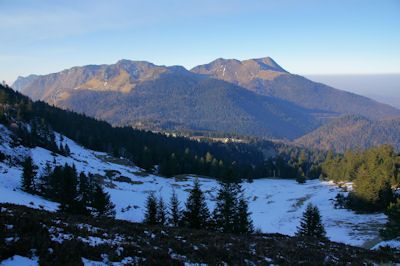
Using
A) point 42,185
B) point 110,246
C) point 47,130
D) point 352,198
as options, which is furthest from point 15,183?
point 47,130

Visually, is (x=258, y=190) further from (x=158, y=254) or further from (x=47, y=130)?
(x=158, y=254)

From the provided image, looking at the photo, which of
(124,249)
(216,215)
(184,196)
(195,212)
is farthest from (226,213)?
(184,196)

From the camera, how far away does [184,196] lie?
78062 millimetres

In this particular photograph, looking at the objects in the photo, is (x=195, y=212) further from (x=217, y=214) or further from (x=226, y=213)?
(x=226, y=213)

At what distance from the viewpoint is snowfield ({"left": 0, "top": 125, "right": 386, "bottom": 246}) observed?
1861 inches

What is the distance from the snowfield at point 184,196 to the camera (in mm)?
47281

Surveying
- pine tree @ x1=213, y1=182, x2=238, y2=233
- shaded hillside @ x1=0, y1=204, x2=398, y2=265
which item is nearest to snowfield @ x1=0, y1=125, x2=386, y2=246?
pine tree @ x1=213, y1=182, x2=238, y2=233

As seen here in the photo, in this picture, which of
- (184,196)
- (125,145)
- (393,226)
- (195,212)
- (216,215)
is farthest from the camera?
(125,145)

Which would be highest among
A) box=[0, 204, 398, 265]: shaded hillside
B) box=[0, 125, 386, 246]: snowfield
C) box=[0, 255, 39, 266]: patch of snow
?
box=[0, 255, 39, 266]: patch of snow

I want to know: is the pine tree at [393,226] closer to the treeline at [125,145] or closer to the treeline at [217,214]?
the treeline at [217,214]

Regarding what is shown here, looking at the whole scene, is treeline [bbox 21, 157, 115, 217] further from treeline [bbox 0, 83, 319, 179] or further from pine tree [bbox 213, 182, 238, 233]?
treeline [bbox 0, 83, 319, 179]

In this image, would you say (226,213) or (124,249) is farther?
(226,213)

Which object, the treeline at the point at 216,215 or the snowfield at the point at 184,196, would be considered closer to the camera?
the treeline at the point at 216,215

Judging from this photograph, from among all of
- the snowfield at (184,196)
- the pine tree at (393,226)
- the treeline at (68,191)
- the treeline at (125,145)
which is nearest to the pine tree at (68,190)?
the treeline at (68,191)
